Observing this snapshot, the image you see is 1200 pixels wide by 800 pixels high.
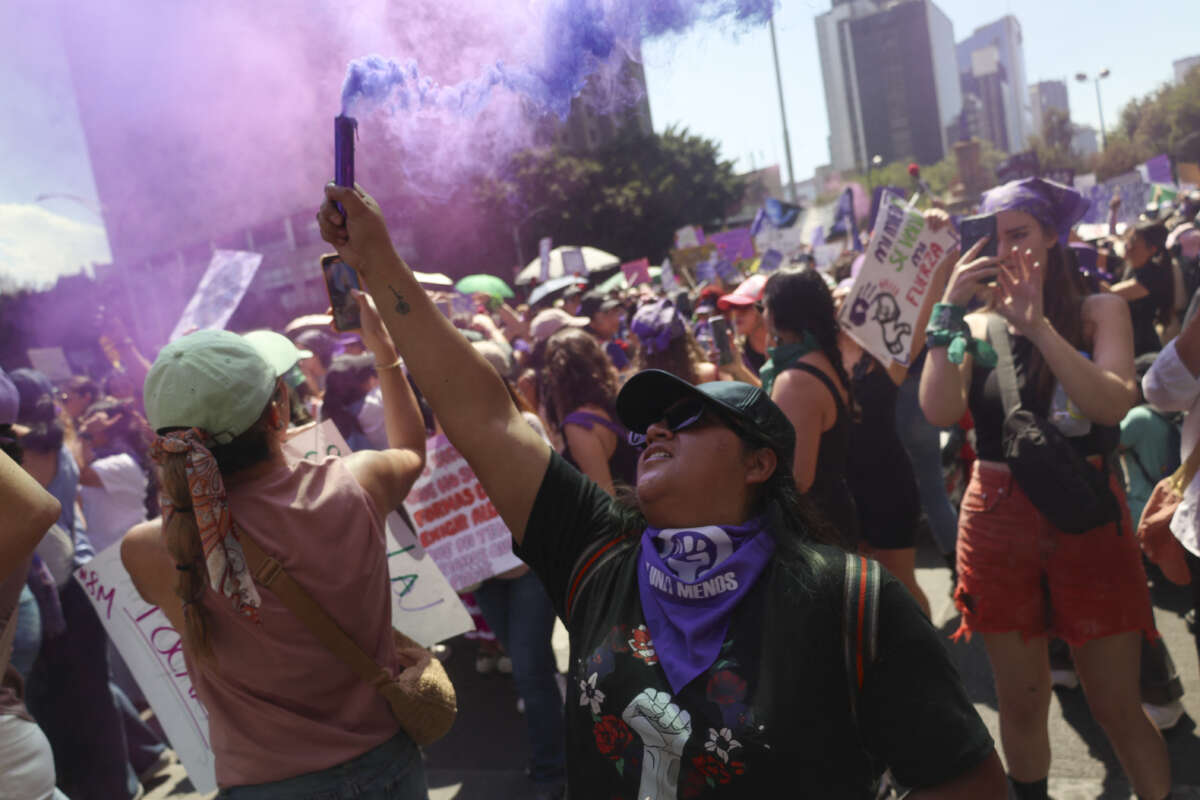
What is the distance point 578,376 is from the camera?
3.49 m

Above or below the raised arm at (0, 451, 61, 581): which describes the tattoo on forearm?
above

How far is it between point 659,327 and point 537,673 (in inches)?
59.0

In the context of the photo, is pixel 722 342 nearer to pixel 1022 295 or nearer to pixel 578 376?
pixel 578 376

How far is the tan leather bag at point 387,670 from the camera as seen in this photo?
5.93 feet

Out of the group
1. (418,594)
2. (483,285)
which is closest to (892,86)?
(483,285)

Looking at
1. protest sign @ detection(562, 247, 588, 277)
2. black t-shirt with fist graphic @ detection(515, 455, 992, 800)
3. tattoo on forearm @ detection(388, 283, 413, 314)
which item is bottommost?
black t-shirt with fist graphic @ detection(515, 455, 992, 800)

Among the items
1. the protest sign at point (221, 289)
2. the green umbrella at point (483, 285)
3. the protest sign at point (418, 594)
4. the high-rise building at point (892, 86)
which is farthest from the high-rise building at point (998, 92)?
the protest sign at point (418, 594)

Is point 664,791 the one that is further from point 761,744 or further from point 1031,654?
point 1031,654

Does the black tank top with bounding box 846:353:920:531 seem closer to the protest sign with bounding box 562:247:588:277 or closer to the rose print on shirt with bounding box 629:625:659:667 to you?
the rose print on shirt with bounding box 629:625:659:667

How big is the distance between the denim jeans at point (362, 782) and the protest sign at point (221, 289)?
3363 millimetres

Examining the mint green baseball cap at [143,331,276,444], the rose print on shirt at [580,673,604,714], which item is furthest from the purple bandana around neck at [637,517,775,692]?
the mint green baseball cap at [143,331,276,444]

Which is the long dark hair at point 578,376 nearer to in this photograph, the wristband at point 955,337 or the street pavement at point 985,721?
the wristband at point 955,337

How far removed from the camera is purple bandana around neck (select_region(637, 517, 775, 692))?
1.33 m

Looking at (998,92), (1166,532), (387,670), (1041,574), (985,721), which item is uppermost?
(998,92)
